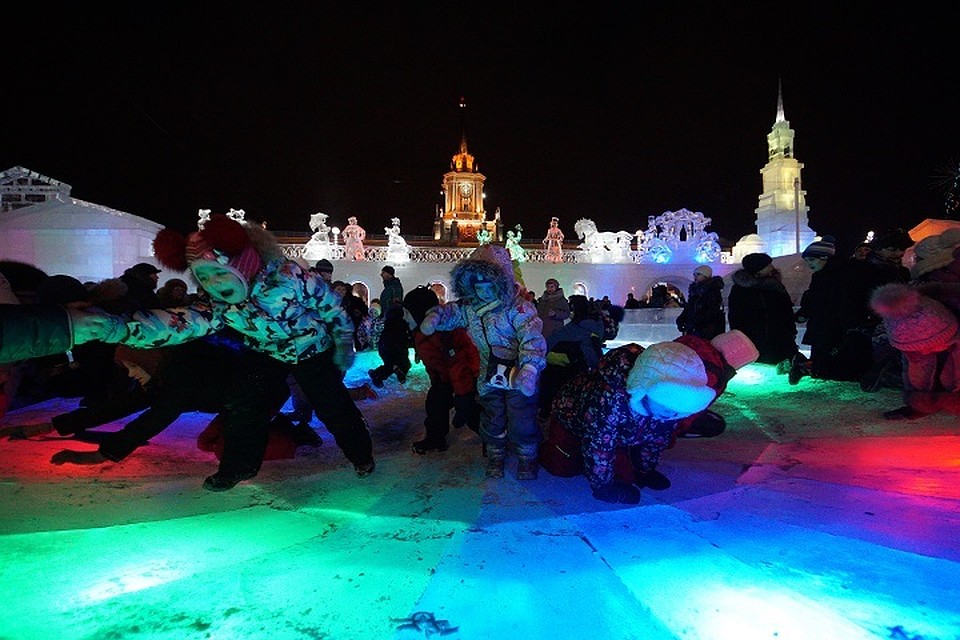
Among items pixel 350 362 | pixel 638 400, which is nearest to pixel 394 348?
pixel 350 362

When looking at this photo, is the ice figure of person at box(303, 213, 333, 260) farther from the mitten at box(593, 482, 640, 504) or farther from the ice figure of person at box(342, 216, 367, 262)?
the mitten at box(593, 482, 640, 504)

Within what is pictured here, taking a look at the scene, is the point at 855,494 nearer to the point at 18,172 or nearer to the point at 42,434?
the point at 42,434

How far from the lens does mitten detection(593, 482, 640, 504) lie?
3107mm

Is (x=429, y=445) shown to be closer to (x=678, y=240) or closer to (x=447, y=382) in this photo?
(x=447, y=382)

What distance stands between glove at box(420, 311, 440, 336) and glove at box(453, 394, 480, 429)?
96 centimetres

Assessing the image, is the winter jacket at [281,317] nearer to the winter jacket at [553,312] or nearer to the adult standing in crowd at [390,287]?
the winter jacket at [553,312]

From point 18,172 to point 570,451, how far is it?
101 ft

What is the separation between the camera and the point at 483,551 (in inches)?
95.7

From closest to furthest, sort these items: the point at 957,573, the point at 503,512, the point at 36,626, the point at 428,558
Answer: the point at 36,626 < the point at 957,573 < the point at 428,558 < the point at 503,512

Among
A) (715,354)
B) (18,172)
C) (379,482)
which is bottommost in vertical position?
(379,482)

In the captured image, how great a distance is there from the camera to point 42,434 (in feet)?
14.4

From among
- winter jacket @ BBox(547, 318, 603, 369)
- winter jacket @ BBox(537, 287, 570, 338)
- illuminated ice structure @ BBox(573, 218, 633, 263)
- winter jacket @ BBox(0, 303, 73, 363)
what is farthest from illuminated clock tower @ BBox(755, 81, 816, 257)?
winter jacket @ BBox(0, 303, 73, 363)

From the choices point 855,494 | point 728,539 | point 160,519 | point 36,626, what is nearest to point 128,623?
point 36,626

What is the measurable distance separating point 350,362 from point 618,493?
1882 millimetres
